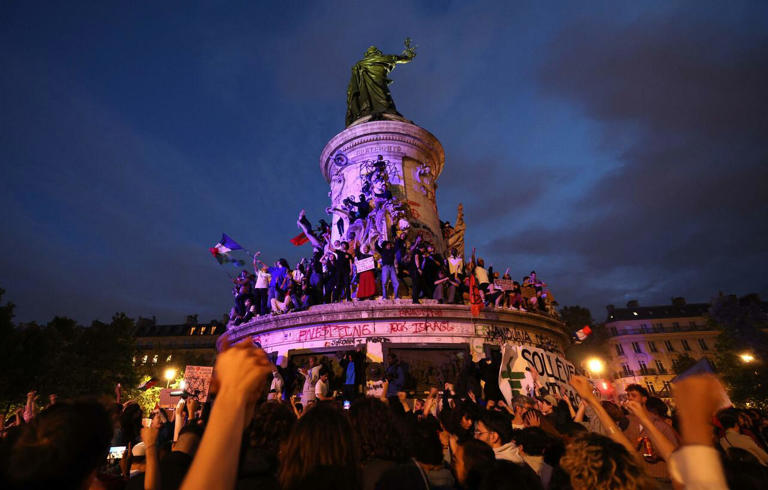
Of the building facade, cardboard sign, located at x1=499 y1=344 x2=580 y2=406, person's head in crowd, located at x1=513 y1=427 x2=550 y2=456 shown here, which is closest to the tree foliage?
cardboard sign, located at x1=499 y1=344 x2=580 y2=406

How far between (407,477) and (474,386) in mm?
9041

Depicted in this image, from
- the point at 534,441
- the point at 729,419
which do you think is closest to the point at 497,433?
the point at 534,441

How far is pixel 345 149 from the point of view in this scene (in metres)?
21.4

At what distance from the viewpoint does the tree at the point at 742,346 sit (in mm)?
29531

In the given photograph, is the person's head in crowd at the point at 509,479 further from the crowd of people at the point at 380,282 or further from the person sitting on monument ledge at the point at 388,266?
the person sitting on monument ledge at the point at 388,266

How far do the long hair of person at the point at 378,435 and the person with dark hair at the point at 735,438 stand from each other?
4153 mm

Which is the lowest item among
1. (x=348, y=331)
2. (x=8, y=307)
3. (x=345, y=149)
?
(x=348, y=331)

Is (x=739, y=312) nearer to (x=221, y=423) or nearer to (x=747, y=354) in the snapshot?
(x=747, y=354)

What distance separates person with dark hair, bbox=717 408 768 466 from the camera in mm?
4371

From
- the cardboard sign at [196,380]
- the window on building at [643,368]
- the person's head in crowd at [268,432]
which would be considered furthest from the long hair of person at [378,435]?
the window on building at [643,368]

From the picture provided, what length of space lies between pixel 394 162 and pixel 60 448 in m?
20.0

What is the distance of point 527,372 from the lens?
11.2 m

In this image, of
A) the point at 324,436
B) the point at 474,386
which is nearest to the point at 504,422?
the point at 324,436

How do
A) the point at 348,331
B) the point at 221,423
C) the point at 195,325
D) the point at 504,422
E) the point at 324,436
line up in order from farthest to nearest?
the point at 195,325 < the point at 348,331 < the point at 504,422 < the point at 324,436 < the point at 221,423
